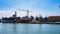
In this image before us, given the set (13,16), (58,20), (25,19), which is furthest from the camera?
(13,16)

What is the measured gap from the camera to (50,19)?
45.1 meters

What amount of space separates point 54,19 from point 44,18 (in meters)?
5.43

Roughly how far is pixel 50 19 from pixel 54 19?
1.32 m

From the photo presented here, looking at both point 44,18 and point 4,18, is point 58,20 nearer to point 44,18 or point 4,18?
point 44,18

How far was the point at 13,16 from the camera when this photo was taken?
168 ft

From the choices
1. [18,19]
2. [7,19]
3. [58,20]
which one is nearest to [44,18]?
[58,20]

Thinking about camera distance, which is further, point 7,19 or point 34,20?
point 7,19

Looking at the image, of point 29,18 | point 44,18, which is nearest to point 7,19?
point 29,18

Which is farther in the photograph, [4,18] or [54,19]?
[4,18]

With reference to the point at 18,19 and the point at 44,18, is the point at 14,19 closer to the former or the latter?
the point at 18,19

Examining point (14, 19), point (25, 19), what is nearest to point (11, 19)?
point (14, 19)

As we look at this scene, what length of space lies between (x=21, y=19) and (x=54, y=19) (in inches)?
470

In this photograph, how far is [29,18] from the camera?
159ft

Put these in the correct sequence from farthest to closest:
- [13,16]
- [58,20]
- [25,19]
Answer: [13,16]
[25,19]
[58,20]
